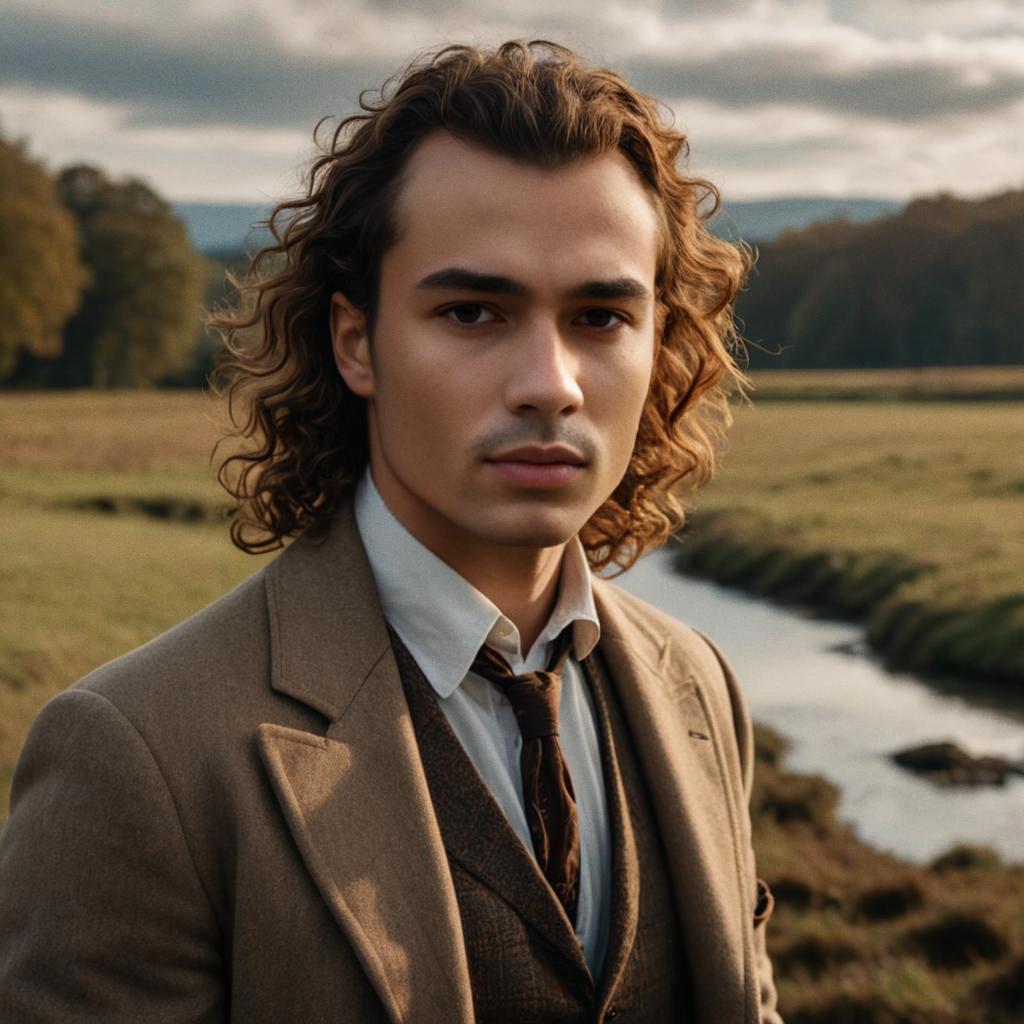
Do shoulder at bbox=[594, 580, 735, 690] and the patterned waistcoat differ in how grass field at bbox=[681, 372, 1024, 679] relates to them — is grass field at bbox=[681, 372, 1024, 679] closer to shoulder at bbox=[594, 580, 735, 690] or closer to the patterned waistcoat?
shoulder at bbox=[594, 580, 735, 690]

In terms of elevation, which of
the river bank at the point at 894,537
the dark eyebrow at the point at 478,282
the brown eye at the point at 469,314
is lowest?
the river bank at the point at 894,537

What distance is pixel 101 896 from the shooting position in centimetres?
216

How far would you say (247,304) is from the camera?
348cm

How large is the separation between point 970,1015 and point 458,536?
4870 mm

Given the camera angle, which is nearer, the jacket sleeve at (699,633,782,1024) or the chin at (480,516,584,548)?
the chin at (480,516,584,548)

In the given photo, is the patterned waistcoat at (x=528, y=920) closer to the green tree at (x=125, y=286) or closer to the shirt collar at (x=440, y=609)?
the shirt collar at (x=440, y=609)

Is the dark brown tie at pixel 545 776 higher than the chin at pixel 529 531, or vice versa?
the chin at pixel 529 531

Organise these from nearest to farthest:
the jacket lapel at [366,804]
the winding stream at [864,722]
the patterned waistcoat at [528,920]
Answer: the jacket lapel at [366,804] → the patterned waistcoat at [528,920] → the winding stream at [864,722]

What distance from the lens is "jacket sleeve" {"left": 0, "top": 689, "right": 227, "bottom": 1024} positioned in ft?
7.04

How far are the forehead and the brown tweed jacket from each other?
833 mm

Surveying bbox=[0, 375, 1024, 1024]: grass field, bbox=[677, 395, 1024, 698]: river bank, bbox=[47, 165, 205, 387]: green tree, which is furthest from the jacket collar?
bbox=[47, 165, 205, 387]: green tree

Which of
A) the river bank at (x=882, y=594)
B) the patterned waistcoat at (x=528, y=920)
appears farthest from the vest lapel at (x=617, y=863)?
the river bank at (x=882, y=594)

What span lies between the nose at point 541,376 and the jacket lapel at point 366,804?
564mm

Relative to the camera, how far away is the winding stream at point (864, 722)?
9883mm
